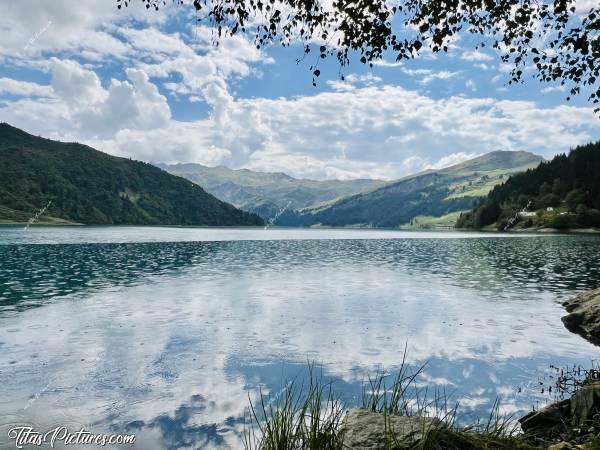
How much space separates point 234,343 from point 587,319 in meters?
21.3

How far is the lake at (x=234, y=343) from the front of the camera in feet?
49.5

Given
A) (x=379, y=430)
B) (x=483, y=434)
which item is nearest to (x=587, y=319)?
(x=483, y=434)

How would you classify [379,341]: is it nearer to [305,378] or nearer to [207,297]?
[305,378]

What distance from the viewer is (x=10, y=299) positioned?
3597 cm

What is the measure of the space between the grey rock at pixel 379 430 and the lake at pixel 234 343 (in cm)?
488

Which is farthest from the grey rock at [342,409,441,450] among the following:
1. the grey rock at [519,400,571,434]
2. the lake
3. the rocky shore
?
the grey rock at [519,400,571,434]

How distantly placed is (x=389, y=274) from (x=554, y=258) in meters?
36.6

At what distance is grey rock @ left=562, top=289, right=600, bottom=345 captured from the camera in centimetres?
2558

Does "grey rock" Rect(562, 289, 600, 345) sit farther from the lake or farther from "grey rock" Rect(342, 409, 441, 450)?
"grey rock" Rect(342, 409, 441, 450)

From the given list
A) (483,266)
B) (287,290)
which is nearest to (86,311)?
(287,290)

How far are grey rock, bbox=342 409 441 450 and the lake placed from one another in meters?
4.88

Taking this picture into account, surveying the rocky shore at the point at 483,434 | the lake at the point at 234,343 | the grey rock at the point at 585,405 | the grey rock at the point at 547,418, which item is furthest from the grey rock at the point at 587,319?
the grey rock at the point at 585,405

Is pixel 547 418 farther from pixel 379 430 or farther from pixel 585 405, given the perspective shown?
pixel 379 430

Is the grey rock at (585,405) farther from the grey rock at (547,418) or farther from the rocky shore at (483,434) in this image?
the grey rock at (547,418)
